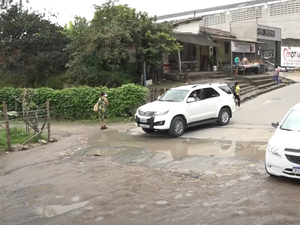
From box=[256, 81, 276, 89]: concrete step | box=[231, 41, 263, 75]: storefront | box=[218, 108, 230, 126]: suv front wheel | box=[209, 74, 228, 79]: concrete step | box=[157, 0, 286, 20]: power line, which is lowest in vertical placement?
box=[218, 108, 230, 126]: suv front wheel

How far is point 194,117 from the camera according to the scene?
13039mm

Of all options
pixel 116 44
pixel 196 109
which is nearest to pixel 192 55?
pixel 116 44

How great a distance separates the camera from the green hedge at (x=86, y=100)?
17.2 metres

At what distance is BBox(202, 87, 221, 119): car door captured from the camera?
13.4m

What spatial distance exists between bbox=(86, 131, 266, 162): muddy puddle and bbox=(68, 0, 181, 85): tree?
28.4 feet

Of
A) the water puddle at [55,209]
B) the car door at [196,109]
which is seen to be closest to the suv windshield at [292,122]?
the water puddle at [55,209]

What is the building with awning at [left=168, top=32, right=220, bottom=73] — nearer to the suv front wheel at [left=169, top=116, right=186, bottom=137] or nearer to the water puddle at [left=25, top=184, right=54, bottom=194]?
the suv front wheel at [left=169, top=116, right=186, bottom=137]

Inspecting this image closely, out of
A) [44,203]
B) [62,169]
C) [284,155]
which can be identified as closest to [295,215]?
[284,155]

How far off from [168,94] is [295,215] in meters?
8.97

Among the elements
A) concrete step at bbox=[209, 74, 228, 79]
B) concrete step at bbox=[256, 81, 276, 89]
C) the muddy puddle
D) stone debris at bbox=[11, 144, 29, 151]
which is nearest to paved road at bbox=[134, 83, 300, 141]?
the muddy puddle

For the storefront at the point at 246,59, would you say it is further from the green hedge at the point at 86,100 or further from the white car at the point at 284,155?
the white car at the point at 284,155

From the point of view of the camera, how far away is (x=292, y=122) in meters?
7.53

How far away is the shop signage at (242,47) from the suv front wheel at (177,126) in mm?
17957

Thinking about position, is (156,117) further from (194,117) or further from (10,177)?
(10,177)
